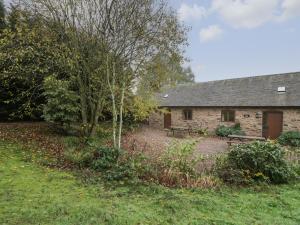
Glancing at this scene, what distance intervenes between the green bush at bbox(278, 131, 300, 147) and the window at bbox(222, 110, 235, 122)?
184 inches

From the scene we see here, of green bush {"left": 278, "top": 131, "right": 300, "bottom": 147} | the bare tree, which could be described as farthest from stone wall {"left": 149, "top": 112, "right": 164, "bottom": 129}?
the bare tree

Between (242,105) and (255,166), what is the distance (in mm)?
14098

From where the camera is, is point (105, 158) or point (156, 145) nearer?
point (105, 158)

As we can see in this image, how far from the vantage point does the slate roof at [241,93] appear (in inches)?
819

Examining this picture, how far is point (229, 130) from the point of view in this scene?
2267 cm

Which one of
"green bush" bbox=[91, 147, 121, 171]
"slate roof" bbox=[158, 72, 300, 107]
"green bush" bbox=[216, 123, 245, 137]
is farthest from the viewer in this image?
"green bush" bbox=[216, 123, 245, 137]

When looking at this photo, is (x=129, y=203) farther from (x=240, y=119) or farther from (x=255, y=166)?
(x=240, y=119)

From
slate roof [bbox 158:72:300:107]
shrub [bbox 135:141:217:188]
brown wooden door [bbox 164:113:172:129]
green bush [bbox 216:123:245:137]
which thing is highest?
slate roof [bbox 158:72:300:107]

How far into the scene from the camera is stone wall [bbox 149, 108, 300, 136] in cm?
1989

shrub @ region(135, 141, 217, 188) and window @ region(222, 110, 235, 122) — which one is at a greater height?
window @ region(222, 110, 235, 122)

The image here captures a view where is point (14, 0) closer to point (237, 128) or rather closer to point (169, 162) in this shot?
point (169, 162)

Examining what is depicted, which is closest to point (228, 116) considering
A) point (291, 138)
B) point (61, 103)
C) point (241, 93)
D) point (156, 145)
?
point (241, 93)

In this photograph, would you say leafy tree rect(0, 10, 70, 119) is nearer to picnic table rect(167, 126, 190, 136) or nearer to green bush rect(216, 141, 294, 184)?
green bush rect(216, 141, 294, 184)

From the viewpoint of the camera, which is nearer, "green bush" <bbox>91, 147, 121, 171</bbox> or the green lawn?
the green lawn
